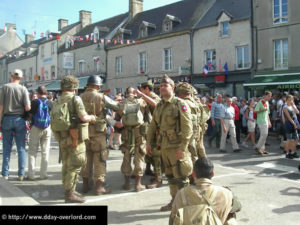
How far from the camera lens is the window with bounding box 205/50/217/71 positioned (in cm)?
2316

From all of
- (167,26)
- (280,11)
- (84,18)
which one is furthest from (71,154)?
(84,18)

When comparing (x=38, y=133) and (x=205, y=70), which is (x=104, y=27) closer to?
(x=205, y=70)

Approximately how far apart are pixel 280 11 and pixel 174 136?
18996 mm

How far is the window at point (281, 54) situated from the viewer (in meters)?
20.2

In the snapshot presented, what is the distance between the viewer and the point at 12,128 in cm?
595

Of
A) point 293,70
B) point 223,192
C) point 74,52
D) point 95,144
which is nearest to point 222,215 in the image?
point 223,192

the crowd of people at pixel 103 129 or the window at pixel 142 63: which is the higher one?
the window at pixel 142 63

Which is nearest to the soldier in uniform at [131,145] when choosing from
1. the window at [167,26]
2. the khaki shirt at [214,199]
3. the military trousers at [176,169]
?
the military trousers at [176,169]

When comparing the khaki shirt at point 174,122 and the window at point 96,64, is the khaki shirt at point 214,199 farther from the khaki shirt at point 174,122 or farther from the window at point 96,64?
the window at point 96,64

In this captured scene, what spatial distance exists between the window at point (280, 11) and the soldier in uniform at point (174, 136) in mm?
18414

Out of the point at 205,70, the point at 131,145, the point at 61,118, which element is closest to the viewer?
the point at 61,118

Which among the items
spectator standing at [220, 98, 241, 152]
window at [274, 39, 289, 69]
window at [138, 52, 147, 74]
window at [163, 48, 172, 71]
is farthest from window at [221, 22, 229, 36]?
spectator standing at [220, 98, 241, 152]

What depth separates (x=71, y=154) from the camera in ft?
15.8

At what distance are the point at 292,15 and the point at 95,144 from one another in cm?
1848
